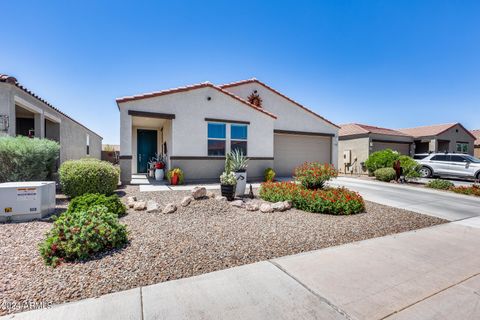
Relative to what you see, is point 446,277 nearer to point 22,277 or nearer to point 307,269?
point 307,269

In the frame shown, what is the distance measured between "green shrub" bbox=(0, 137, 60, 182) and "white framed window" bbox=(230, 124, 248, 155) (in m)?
7.50

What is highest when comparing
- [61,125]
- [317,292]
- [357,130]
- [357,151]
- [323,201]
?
[357,130]

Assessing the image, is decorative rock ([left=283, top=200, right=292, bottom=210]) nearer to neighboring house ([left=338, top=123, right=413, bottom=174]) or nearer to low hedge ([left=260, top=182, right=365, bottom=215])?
low hedge ([left=260, top=182, right=365, bottom=215])

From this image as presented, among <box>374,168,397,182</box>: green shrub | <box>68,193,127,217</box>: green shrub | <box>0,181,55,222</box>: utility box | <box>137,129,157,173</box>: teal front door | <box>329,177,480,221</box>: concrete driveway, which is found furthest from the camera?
<box>137,129,157,173</box>: teal front door

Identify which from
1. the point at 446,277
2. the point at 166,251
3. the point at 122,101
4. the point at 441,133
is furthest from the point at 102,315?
the point at 441,133

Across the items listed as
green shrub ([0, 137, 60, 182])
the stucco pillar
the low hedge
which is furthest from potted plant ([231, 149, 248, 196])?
the stucco pillar

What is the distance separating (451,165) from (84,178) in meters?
20.4

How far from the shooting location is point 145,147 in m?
15.3

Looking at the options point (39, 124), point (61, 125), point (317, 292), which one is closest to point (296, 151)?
point (317, 292)

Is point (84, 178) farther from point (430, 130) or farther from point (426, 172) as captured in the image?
point (430, 130)

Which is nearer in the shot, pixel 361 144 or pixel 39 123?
pixel 39 123

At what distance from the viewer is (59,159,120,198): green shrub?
270 inches

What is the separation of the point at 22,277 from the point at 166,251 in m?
1.70

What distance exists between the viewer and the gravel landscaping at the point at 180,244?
9.05 feet
